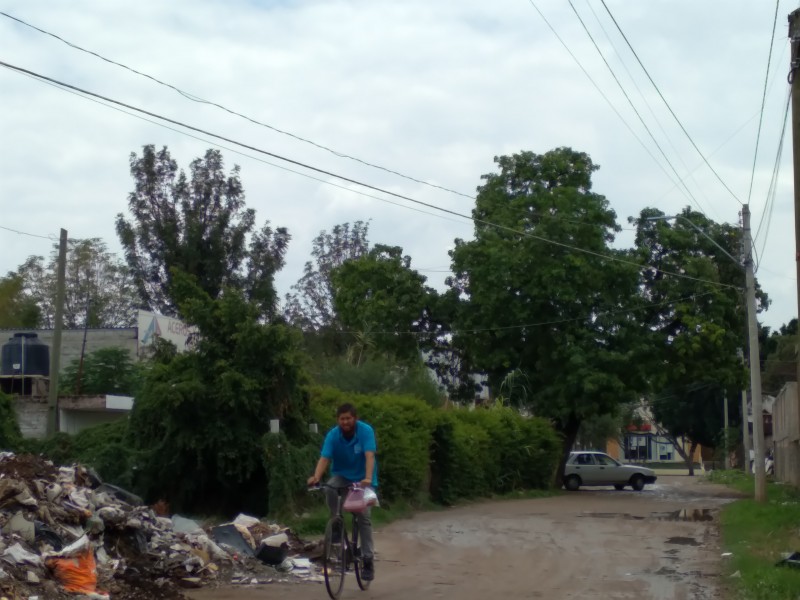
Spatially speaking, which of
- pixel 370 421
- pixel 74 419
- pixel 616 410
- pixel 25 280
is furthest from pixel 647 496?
pixel 25 280

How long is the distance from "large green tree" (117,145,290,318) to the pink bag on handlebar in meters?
31.8

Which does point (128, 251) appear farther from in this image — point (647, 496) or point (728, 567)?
point (728, 567)

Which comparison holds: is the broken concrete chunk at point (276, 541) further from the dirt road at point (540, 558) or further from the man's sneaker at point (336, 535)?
the man's sneaker at point (336, 535)

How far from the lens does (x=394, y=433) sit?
2331 centimetres

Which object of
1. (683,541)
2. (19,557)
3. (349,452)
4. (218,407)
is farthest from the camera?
(218,407)

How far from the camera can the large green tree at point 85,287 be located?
56.7 metres

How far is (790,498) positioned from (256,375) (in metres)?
15.7

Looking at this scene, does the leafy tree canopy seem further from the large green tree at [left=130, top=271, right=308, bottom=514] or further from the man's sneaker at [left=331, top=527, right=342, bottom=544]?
the man's sneaker at [left=331, top=527, right=342, bottom=544]

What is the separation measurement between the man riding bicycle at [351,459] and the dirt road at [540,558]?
59 centimetres

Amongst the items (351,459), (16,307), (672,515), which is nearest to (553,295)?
(672,515)

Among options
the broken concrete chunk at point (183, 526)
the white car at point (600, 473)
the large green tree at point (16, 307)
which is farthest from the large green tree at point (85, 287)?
the broken concrete chunk at point (183, 526)

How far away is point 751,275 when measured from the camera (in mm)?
25516

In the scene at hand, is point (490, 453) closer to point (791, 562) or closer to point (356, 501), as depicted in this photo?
point (791, 562)

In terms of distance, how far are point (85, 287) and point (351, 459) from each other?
162 feet
